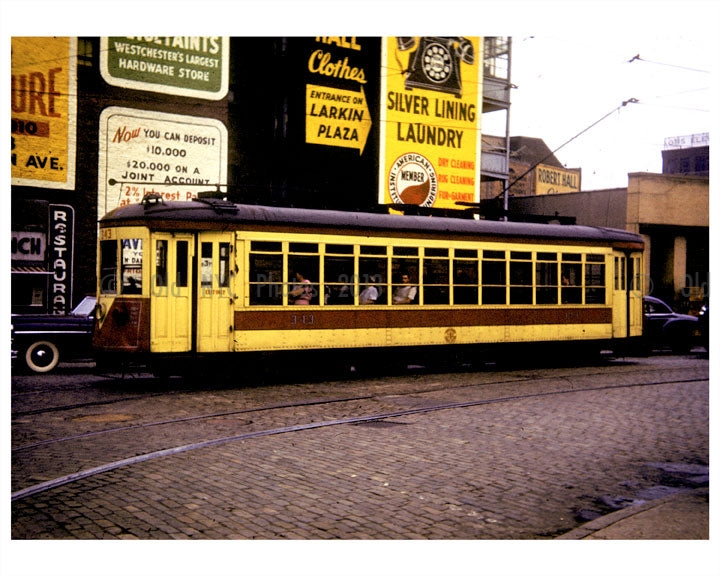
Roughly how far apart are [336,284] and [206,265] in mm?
2313

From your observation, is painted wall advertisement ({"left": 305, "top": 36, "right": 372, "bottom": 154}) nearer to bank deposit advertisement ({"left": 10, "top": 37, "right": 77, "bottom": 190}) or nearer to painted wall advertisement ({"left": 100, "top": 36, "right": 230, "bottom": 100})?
painted wall advertisement ({"left": 100, "top": 36, "right": 230, "bottom": 100})

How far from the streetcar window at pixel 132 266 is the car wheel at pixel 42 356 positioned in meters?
3.34

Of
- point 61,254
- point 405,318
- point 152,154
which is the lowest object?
point 405,318

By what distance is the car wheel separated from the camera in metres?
13.3

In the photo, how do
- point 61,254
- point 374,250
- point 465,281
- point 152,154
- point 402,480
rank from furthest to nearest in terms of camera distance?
point 152,154, point 61,254, point 465,281, point 374,250, point 402,480

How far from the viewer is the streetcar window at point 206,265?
37.3ft

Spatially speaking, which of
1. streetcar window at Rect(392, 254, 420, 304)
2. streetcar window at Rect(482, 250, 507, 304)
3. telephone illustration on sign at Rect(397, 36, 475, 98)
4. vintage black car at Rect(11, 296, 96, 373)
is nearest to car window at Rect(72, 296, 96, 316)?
vintage black car at Rect(11, 296, 96, 373)

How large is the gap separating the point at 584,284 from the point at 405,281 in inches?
182

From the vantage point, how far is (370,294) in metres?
12.9

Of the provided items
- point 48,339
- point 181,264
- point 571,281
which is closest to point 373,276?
point 181,264

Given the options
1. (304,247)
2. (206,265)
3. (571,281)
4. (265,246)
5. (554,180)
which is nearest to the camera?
(206,265)

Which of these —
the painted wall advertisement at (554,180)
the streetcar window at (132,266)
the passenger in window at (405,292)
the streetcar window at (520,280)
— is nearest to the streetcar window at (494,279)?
the streetcar window at (520,280)

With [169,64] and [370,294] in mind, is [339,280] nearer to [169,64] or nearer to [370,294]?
[370,294]

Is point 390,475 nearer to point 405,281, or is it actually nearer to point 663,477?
point 663,477
